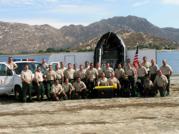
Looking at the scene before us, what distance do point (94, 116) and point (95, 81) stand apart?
19.5 ft

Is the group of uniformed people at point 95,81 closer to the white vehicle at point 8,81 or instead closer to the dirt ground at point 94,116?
the white vehicle at point 8,81

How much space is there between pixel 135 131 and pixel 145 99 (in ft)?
24.3

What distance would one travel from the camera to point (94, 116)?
14.2 meters

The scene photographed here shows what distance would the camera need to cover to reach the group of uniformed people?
1927 centimetres

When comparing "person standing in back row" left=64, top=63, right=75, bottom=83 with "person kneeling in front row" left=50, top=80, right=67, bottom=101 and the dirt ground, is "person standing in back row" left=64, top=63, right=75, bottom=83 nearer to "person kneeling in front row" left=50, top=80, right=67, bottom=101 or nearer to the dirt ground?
"person kneeling in front row" left=50, top=80, right=67, bottom=101

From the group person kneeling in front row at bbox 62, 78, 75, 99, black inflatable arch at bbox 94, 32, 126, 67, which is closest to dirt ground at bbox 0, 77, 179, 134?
person kneeling in front row at bbox 62, 78, 75, 99

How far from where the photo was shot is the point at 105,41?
86.2 feet

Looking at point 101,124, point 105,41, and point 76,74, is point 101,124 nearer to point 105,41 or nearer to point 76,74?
point 76,74

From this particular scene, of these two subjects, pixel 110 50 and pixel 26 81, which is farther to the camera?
pixel 110 50

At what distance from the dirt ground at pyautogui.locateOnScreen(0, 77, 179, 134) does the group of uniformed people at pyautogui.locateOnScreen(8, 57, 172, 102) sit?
867 mm

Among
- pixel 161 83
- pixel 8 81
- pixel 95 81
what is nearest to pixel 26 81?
pixel 8 81

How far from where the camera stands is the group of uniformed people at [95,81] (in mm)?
19266

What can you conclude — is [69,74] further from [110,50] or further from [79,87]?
[110,50]

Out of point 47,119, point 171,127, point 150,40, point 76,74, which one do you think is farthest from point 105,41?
point 150,40
